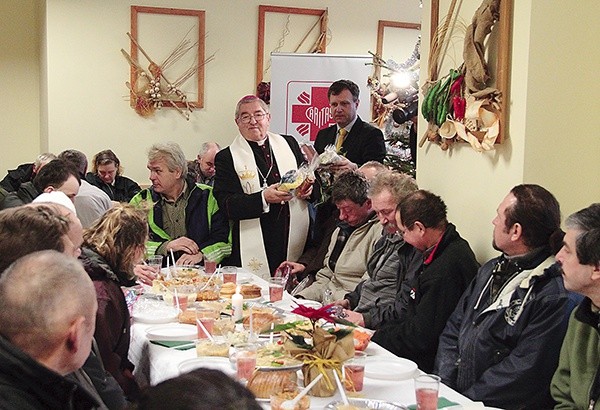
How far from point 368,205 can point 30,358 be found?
2.77 m

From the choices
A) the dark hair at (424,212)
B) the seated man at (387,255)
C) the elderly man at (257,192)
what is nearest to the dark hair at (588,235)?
the dark hair at (424,212)

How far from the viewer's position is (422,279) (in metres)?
3.35

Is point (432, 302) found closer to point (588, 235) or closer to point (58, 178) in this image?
point (588, 235)

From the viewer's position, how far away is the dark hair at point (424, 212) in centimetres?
339

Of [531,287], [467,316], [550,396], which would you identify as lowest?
[550,396]

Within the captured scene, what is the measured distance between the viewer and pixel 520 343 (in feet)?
9.02

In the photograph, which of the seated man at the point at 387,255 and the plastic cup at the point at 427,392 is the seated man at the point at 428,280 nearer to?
the seated man at the point at 387,255

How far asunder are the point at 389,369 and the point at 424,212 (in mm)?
984

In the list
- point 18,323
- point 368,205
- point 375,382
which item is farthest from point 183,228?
point 18,323

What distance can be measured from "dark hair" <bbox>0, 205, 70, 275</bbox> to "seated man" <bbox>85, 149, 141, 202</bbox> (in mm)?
4796

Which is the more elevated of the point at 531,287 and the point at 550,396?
the point at 531,287

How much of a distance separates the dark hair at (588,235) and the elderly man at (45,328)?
1.50 metres

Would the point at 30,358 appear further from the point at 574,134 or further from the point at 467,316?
the point at 574,134

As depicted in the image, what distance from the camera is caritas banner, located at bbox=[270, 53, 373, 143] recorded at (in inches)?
292
